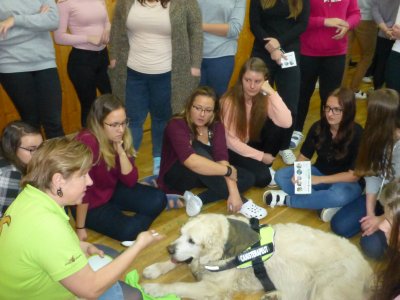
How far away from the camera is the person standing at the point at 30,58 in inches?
111

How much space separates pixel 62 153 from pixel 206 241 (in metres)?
1.00

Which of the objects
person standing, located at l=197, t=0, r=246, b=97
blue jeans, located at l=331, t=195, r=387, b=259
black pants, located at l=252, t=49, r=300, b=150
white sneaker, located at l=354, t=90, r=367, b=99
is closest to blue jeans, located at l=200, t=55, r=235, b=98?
person standing, located at l=197, t=0, r=246, b=97

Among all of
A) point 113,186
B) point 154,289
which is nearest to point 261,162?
point 113,186

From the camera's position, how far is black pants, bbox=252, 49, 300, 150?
3.76 metres

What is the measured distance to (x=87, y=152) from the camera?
5.59 ft

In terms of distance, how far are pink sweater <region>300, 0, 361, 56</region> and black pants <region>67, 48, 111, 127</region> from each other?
1.84 metres

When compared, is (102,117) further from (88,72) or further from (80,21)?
(80,21)

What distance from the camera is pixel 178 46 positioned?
3139 millimetres

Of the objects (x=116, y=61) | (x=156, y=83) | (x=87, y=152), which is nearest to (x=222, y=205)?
(x=156, y=83)

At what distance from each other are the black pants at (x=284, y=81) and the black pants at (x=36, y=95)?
1.79 meters

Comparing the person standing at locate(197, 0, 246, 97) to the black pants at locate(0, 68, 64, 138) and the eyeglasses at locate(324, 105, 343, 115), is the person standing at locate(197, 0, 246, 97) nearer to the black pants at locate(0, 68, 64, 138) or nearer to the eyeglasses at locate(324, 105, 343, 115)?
the eyeglasses at locate(324, 105, 343, 115)

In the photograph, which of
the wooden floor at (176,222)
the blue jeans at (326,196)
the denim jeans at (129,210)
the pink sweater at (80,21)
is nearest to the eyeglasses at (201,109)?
the denim jeans at (129,210)

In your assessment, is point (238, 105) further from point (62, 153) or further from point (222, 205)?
point (62, 153)

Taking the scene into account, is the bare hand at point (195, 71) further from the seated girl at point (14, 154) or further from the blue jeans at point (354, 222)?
the blue jeans at point (354, 222)
